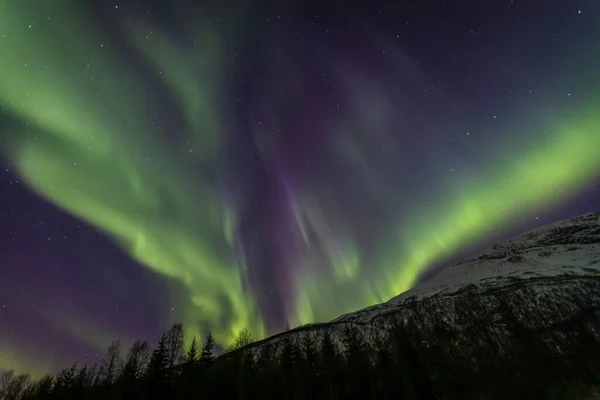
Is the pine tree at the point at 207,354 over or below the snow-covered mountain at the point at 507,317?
below

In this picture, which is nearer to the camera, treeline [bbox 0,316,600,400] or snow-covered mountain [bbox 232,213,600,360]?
treeline [bbox 0,316,600,400]

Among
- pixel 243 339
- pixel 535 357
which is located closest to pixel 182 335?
pixel 243 339

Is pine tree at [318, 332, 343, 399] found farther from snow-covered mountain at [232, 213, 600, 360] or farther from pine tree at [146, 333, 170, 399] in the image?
snow-covered mountain at [232, 213, 600, 360]

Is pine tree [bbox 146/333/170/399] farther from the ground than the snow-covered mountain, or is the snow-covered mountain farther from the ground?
the snow-covered mountain

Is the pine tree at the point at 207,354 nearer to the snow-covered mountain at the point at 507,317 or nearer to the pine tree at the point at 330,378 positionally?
the pine tree at the point at 330,378

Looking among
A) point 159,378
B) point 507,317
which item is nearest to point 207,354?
point 159,378

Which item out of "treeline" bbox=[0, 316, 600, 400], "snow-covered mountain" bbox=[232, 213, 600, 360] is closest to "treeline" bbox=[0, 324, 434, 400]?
"treeline" bbox=[0, 316, 600, 400]

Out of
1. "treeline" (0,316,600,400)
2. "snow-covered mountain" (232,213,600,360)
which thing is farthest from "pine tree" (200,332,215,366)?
"snow-covered mountain" (232,213,600,360)

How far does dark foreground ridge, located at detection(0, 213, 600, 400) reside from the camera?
52812 mm

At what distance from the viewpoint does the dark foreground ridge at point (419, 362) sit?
5281cm

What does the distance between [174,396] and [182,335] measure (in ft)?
69.3

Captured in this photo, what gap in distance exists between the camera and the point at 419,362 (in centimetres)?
4919

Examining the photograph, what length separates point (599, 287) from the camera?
159m

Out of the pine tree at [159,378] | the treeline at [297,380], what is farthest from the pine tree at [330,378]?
the pine tree at [159,378]
